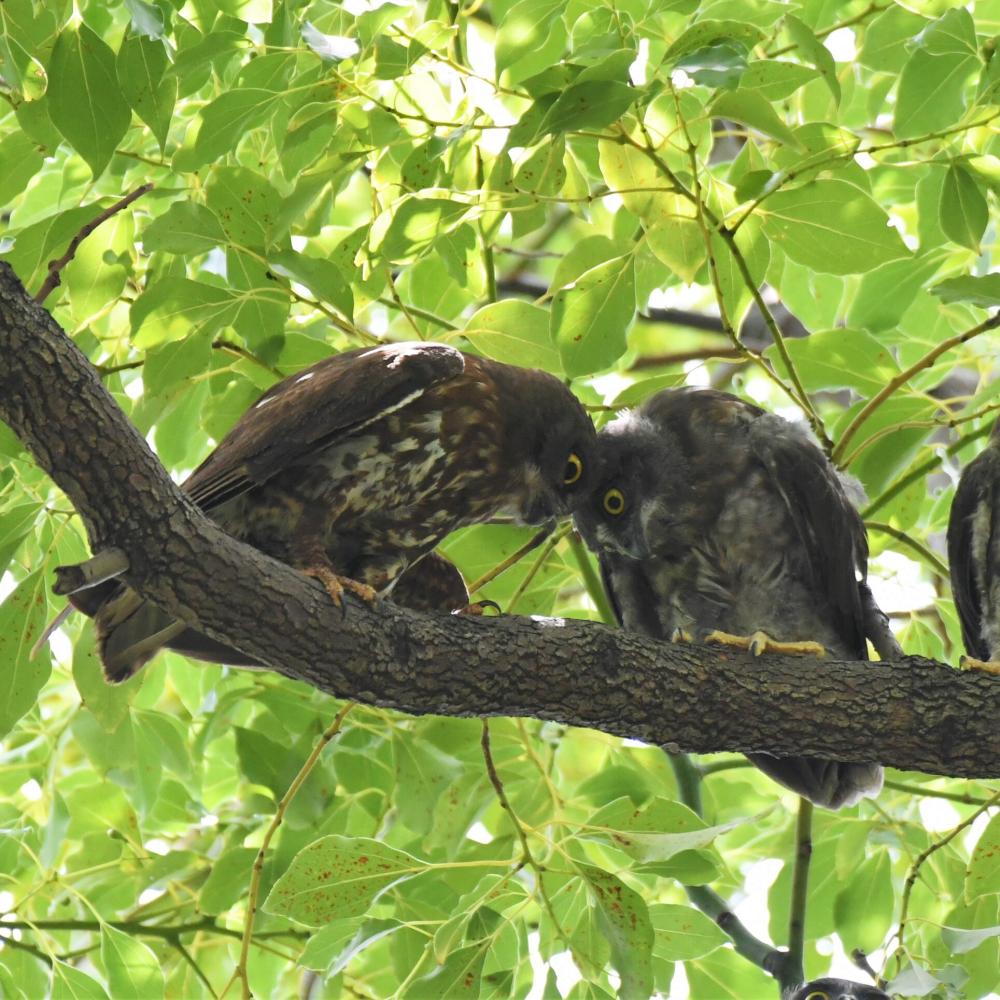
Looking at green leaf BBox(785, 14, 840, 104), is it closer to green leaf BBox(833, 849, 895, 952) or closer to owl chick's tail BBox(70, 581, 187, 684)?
owl chick's tail BBox(70, 581, 187, 684)

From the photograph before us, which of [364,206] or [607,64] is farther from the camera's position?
[364,206]

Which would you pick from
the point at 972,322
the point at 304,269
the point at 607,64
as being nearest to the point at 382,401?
the point at 304,269

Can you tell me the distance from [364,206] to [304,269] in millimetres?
4609

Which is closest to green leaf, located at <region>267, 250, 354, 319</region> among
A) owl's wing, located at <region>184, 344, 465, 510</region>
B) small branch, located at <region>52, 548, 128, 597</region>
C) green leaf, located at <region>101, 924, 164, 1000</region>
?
owl's wing, located at <region>184, 344, 465, 510</region>

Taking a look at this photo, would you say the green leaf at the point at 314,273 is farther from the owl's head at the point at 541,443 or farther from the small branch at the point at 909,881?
the small branch at the point at 909,881

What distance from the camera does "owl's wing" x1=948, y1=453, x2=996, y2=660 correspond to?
4.41m

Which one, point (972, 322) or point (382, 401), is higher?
point (382, 401)

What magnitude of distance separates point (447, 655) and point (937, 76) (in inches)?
72.5

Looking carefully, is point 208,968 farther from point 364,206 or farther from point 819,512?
point 364,206

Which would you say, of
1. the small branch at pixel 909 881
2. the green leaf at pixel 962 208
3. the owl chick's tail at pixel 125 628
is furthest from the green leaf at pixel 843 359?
the owl chick's tail at pixel 125 628

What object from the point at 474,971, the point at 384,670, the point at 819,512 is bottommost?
the point at 474,971

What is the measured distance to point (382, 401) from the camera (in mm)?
3631

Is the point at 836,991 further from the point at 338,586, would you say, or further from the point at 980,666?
the point at 338,586

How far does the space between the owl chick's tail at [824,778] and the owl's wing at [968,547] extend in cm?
59
